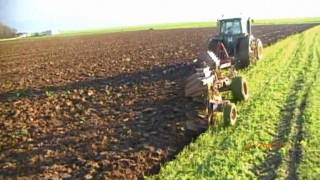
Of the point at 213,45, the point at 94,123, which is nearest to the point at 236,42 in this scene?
the point at 213,45

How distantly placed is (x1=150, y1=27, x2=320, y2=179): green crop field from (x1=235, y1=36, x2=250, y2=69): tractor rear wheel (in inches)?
123

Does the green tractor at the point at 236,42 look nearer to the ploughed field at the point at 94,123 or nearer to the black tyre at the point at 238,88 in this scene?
the ploughed field at the point at 94,123

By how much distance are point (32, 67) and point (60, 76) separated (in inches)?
240

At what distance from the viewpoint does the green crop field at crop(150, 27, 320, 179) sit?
29.9 ft

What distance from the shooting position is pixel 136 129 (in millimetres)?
11953

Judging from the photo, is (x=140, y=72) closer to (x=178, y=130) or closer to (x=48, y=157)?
(x=178, y=130)

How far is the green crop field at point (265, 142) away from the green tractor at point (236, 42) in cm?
320

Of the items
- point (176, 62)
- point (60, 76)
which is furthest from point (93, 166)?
point (176, 62)

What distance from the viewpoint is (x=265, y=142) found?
1059 cm

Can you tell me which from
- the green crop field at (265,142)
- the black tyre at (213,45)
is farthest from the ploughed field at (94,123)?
the black tyre at (213,45)

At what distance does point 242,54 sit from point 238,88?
5537mm

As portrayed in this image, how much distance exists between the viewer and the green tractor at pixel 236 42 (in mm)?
19355

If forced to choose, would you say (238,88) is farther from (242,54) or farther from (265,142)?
(242,54)

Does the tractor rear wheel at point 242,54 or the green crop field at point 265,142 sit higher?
the tractor rear wheel at point 242,54
